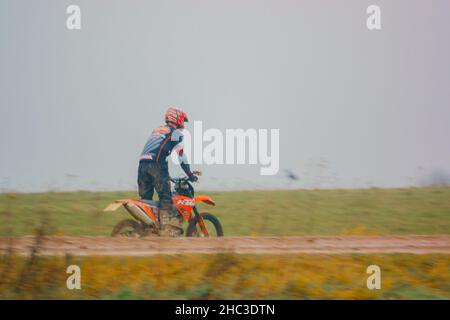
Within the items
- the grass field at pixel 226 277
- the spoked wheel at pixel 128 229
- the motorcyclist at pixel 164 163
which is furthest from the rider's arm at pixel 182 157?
the grass field at pixel 226 277

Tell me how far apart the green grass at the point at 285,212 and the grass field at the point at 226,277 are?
4.54 metres

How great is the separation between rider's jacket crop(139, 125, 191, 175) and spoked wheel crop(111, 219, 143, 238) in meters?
1.20

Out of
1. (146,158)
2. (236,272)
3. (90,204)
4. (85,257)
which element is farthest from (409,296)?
(90,204)

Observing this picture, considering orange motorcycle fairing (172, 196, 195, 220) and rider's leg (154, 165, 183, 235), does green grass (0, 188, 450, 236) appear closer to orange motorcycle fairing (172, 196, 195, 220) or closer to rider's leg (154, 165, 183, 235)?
rider's leg (154, 165, 183, 235)

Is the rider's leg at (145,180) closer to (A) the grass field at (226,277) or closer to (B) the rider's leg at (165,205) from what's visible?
(B) the rider's leg at (165,205)

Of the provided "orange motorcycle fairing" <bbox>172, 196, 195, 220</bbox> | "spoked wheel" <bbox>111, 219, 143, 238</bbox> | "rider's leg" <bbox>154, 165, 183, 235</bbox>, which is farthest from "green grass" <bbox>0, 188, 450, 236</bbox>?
"orange motorcycle fairing" <bbox>172, 196, 195, 220</bbox>

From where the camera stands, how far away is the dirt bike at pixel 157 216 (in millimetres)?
16125

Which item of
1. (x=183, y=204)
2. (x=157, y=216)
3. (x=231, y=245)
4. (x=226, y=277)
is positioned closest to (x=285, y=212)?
(x=183, y=204)

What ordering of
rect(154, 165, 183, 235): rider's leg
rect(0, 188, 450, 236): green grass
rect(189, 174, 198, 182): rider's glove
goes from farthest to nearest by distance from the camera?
rect(0, 188, 450, 236): green grass < rect(189, 174, 198, 182): rider's glove < rect(154, 165, 183, 235): rider's leg

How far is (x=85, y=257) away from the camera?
45.7 ft

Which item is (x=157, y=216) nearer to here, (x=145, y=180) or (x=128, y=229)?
(x=128, y=229)

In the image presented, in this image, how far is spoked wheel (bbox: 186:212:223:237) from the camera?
54.3ft
